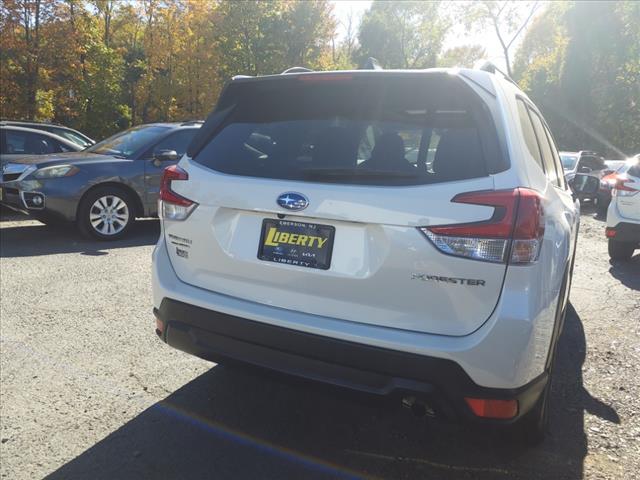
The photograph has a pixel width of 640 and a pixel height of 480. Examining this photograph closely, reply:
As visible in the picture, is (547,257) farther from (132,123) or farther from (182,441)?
(132,123)

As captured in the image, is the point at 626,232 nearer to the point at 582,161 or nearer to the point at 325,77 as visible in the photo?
the point at 325,77

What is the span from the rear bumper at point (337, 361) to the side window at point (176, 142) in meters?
5.56

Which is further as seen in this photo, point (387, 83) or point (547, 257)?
point (387, 83)

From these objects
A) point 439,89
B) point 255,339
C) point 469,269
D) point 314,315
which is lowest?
point 255,339

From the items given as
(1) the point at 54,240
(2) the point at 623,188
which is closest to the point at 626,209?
(2) the point at 623,188

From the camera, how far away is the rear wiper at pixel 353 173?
2.29 metres

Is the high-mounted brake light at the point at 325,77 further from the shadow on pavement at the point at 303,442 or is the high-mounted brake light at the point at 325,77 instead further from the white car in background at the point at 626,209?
the white car in background at the point at 626,209

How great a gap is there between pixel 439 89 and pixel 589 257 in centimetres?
655

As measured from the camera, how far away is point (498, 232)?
2084 millimetres

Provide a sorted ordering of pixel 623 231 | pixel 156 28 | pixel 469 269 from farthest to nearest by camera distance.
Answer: pixel 156 28 → pixel 623 231 → pixel 469 269

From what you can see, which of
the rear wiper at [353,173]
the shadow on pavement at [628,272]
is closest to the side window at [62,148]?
the rear wiper at [353,173]

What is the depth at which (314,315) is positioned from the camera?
93.1 inches

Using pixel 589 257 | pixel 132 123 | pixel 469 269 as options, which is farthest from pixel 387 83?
pixel 132 123

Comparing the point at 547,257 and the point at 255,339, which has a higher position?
the point at 547,257
